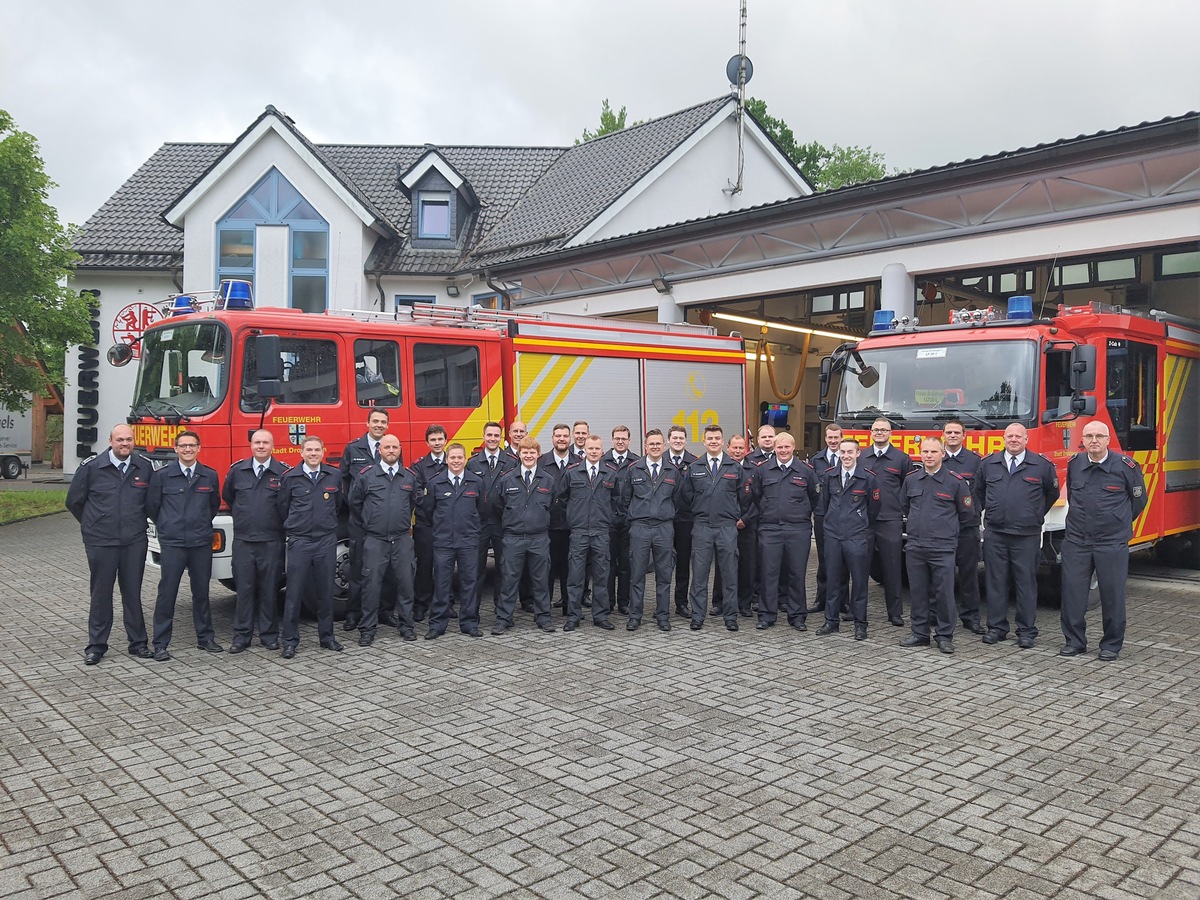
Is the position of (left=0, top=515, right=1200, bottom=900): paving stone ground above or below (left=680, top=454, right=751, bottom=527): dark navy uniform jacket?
below

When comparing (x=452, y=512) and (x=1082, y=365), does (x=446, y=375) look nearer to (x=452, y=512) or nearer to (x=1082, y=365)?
(x=452, y=512)

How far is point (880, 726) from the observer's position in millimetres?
5676

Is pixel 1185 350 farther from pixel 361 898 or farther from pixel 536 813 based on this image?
pixel 361 898

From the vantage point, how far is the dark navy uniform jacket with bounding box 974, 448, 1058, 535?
25.6ft

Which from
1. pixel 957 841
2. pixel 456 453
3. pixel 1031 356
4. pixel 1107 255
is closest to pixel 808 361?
pixel 1107 255

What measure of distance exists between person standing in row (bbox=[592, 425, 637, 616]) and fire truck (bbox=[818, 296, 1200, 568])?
8.11 ft

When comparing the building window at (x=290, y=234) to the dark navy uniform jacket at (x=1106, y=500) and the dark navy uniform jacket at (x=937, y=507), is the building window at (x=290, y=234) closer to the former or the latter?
the dark navy uniform jacket at (x=937, y=507)

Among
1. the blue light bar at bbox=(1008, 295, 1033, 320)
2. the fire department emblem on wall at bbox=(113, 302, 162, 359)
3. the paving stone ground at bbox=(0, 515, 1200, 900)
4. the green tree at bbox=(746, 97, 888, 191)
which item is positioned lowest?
the paving stone ground at bbox=(0, 515, 1200, 900)

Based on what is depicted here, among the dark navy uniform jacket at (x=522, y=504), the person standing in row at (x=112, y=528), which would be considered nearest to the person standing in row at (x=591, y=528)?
the dark navy uniform jacket at (x=522, y=504)

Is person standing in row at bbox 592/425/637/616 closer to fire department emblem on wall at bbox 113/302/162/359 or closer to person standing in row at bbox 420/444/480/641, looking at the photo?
person standing in row at bbox 420/444/480/641

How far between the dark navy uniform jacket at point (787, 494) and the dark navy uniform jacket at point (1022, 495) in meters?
1.46

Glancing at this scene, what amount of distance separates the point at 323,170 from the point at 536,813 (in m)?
21.3

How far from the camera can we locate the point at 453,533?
26.7 ft

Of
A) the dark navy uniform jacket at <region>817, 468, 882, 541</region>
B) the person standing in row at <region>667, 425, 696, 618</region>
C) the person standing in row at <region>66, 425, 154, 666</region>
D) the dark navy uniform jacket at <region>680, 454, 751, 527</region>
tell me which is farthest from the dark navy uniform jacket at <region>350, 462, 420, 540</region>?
the dark navy uniform jacket at <region>817, 468, 882, 541</region>
